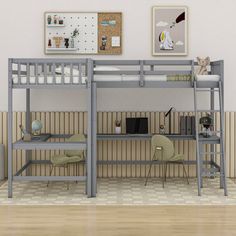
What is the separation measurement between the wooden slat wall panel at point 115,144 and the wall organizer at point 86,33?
96 cm

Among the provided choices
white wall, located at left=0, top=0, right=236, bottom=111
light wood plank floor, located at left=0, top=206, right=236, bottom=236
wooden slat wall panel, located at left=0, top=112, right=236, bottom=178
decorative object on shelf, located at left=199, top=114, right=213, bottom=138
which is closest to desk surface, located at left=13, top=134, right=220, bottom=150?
decorative object on shelf, located at left=199, top=114, right=213, bottom=138

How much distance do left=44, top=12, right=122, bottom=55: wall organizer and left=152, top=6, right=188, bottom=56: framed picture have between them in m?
0.54

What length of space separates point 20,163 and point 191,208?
313cm

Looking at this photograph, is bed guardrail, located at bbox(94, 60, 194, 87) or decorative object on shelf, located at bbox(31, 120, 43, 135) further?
decorative object on shelf, located at bbox(31, 120, 43, 135)

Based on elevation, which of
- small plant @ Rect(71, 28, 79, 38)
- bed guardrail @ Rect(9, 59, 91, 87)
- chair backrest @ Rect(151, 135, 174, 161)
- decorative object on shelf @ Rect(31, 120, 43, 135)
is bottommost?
chair backrest @ Rect(151, 135, 174, 161)

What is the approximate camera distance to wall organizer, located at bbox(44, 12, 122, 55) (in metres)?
8.35

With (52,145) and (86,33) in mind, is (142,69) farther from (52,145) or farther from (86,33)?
(52,145)

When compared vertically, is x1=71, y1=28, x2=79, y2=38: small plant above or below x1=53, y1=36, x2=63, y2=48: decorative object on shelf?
above

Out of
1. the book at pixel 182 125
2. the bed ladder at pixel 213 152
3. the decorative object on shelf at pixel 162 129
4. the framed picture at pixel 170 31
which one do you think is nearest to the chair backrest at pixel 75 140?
the decorative object on shelf at pixel 162 129

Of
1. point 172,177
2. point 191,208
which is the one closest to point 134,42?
point 172,177

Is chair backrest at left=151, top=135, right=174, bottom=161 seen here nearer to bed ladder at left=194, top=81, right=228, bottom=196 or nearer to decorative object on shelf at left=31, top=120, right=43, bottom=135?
bed ladder at left=194, top=81, right=228, bottom=196

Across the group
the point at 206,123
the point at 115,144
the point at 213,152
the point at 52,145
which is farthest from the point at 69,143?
the point at 206,123

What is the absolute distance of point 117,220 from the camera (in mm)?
5820

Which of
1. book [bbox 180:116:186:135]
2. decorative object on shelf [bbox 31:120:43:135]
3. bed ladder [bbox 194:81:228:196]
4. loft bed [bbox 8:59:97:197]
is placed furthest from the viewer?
book [bbox 180:116:186:135]
